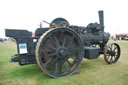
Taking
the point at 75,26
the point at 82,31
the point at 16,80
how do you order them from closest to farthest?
the point at 16,80
the point at 75,26
the point at 82,31

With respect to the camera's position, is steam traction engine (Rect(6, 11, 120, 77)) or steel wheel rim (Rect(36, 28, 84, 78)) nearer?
steam traction engine (Rect(6, 11, 120, 77))

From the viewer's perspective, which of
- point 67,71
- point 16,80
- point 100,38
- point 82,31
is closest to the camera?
point 16,80

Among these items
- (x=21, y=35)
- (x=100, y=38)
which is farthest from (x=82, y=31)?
(x=21, y=35)

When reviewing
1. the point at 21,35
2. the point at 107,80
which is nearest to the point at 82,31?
the point at 107,80

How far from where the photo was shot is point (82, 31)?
4426 mm

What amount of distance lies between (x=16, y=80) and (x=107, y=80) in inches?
107

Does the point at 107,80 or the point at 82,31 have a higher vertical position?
the point at 82,31

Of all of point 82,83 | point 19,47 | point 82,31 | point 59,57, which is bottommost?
point 82,83

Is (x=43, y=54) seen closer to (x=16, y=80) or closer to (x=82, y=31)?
(x=16, y=80)

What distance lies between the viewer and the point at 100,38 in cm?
490

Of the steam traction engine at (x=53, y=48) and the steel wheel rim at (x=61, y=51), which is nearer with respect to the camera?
the steam traction engine at (x=53, y=48)

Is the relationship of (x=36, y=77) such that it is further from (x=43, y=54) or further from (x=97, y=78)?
(x=97, y=78)

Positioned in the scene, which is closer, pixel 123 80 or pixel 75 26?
pixel 123 80

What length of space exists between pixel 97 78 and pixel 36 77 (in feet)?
6.27
